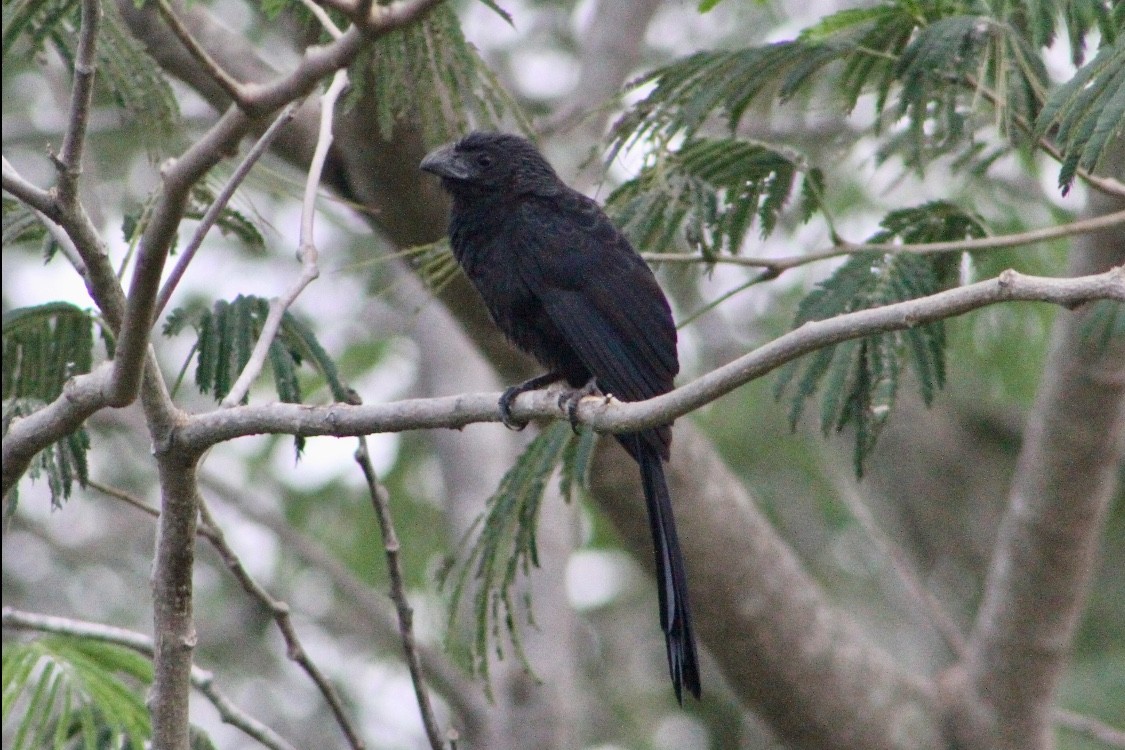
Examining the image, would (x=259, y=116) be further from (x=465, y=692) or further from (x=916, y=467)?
(x=916, y=467)

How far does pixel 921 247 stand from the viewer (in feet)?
10.0

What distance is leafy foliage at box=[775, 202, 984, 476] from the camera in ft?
9.84

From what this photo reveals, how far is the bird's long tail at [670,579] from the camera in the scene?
9.73 feet

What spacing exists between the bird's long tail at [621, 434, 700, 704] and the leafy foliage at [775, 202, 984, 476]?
381 millimetres

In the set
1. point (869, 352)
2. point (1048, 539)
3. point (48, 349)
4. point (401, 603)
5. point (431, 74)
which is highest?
point (431, 74)

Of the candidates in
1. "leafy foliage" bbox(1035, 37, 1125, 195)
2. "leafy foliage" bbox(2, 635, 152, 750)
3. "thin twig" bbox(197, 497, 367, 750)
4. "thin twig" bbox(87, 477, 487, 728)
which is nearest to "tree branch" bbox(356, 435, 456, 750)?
"thin twig" bbox(197, 497, 367, 750)

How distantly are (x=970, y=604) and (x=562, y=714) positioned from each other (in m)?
3.10

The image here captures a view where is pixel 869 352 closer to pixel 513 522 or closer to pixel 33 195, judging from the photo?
pixel 513 522

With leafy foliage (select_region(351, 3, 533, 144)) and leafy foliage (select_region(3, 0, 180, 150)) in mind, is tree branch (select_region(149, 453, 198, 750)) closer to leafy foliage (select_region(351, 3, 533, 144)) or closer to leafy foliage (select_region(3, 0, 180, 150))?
leafy foliage (select_region(3, 0, 180, 150))

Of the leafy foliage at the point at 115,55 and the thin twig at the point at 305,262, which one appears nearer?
the thin twig at the point at 305,262

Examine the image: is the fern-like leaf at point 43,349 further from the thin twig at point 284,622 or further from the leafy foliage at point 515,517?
the leafy foliage at point 515,517

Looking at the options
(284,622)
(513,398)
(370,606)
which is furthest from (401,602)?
(370,606)

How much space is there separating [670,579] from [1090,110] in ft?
4.46

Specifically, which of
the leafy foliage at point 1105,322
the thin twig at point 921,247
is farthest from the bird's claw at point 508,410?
the leafy foliage at point 1105,322
